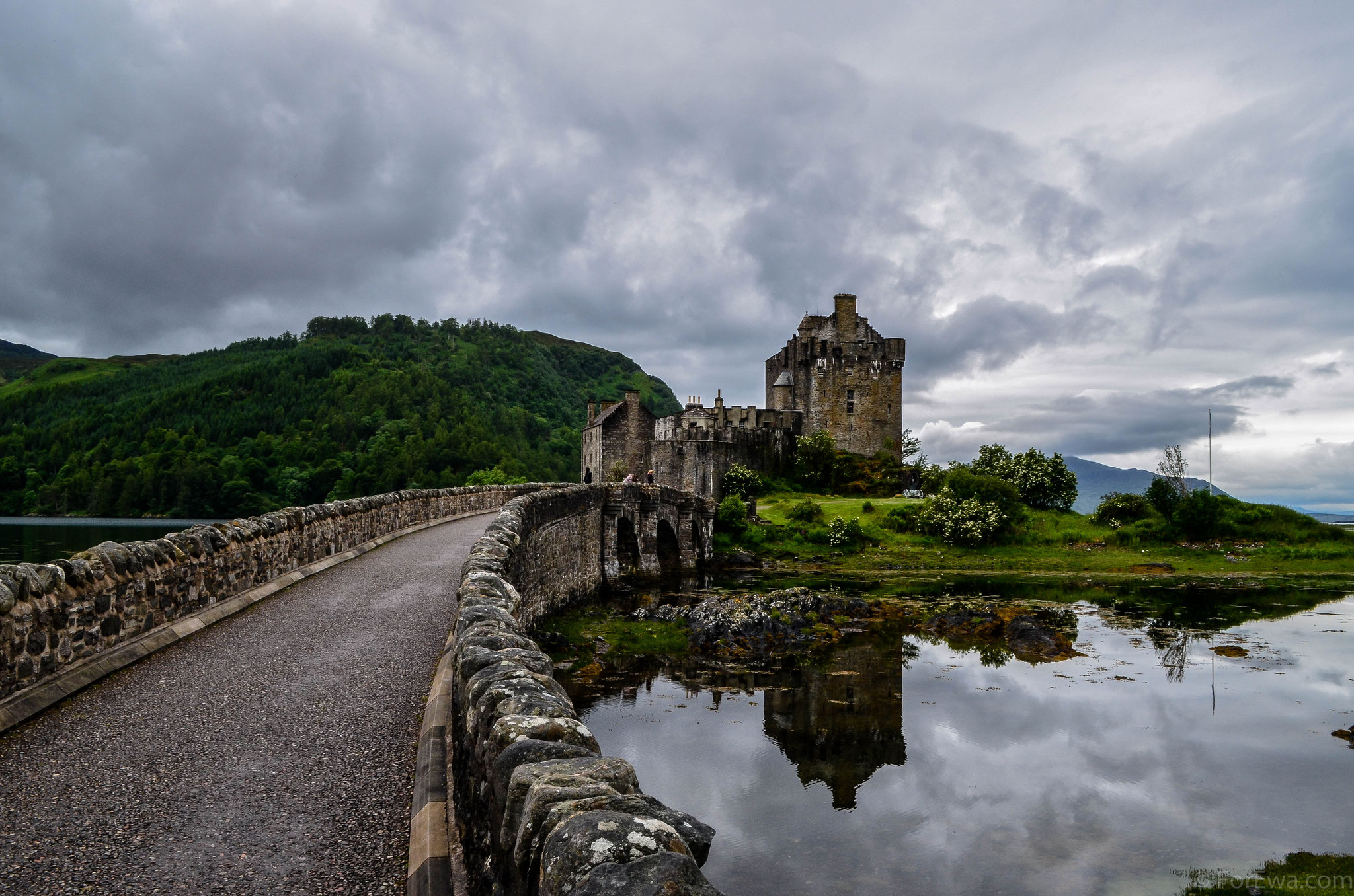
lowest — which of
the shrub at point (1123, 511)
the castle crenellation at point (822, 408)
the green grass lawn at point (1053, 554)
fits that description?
the green grass lawn at point (1053, 554)

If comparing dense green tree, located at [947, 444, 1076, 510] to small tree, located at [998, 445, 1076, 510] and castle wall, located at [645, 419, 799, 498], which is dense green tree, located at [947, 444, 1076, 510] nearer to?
small tree, located at [998, 445, 1076, 510]

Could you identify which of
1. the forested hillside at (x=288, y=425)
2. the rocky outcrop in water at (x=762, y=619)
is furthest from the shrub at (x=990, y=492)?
the forested hillside at (x=288, y=425)

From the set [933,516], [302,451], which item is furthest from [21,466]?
[933,516]

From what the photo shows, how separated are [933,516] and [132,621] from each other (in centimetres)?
3328

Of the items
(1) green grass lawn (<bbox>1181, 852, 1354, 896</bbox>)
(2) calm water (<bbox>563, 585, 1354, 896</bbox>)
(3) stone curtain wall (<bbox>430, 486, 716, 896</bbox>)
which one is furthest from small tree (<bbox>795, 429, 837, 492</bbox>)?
(3) stone curtain wall (<bbox>430, 486, 716, 896</bbox>)

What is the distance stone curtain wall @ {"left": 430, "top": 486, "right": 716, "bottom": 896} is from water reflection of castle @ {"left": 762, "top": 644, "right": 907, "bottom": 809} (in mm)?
7541

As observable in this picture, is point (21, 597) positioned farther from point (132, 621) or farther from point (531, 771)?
point (531, 771)

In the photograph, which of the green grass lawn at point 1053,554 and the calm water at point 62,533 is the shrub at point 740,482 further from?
the calm water at point 62,533

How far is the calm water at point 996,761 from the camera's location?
9.69m

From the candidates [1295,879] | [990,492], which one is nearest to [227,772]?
[1295,879]

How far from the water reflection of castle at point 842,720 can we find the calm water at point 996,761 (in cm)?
5

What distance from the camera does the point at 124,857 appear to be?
3.99 meters

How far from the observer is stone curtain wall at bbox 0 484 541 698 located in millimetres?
6254

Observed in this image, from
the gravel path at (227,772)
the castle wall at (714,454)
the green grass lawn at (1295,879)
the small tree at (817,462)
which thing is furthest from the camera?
the small tree at (817,462)
